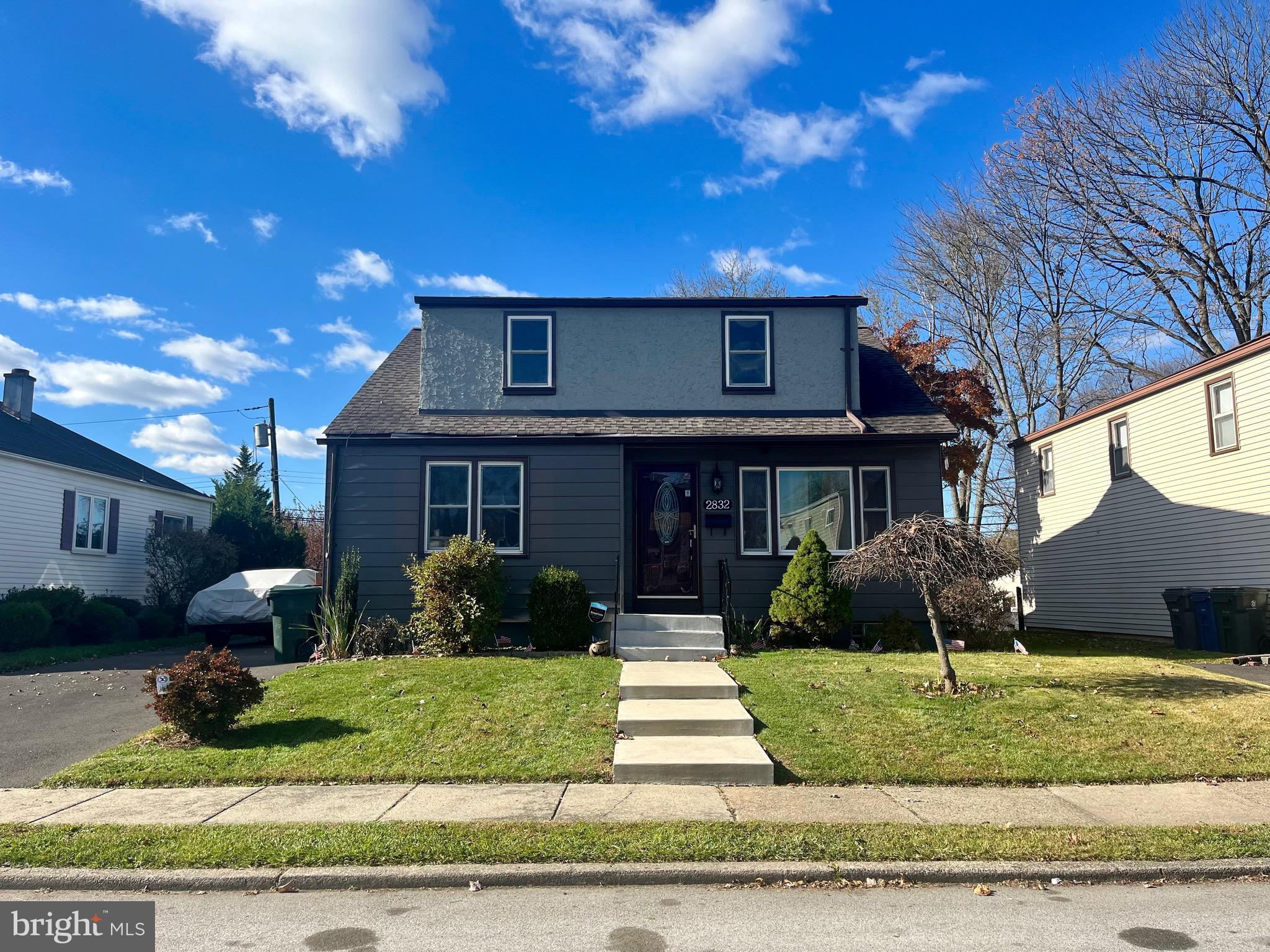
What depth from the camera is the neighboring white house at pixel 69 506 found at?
62.0ft

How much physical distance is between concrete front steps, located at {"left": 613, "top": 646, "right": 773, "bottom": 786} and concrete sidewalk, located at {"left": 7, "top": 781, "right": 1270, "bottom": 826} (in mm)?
181

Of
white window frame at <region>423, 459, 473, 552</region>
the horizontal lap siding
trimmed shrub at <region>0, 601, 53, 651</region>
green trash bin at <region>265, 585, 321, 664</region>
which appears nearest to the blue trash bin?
the horizontal lap siding

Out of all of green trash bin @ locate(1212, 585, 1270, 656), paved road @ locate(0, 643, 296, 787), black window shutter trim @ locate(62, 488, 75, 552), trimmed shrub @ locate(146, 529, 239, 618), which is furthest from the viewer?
trimmed shrub @ locate(146, 529, 239, 618)

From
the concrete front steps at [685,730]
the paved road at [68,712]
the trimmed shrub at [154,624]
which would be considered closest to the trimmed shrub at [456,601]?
the paved road at [68,712]

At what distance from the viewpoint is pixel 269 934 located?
14.4 ft

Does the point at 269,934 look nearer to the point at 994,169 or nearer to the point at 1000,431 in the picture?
the point at 994,169

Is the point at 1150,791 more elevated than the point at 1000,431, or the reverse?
the point at 1000,431

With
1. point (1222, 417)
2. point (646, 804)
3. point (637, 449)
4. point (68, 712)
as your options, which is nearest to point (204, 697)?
point (68, 712)

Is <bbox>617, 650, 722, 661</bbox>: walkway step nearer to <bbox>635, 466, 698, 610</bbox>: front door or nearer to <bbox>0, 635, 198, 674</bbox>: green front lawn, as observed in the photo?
<bbox>635, 466, 698, 610</bbox>: front door

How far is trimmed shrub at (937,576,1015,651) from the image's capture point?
12297 mm

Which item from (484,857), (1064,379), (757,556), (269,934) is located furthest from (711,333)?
(1064,379)

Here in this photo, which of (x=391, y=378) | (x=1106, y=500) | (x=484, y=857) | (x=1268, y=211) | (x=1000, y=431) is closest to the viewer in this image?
(x=484, y=857)

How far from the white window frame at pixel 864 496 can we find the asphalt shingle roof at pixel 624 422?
71 centimetres

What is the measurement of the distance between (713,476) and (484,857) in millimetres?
9098
